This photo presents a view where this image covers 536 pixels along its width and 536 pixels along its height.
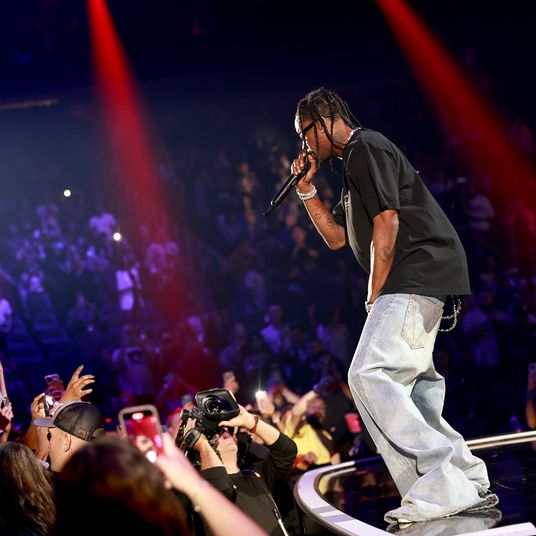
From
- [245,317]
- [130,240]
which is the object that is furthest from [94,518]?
[130,240]

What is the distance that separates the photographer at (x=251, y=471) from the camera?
253cm

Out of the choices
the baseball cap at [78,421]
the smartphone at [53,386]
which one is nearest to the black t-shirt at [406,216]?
the baseball cap at [78,421]

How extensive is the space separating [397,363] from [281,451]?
2.61 ft

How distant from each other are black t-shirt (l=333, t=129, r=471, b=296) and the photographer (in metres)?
0.72

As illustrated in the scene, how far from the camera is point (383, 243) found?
98.4 inches

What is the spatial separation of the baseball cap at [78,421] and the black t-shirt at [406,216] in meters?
1.23

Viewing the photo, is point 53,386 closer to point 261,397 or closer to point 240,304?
point 261,397

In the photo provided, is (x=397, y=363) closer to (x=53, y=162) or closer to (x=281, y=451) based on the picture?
(x=281, y=451)

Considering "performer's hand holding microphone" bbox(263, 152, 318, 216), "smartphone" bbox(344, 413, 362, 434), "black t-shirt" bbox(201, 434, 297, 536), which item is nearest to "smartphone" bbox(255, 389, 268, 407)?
"smartphone" bbox(344, 413, 362, 434)

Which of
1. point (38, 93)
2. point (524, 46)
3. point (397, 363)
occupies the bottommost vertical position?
point (397, 363)

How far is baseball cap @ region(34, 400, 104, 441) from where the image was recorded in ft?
9.55

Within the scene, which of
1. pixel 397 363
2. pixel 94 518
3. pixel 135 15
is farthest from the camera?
pixel 135 15

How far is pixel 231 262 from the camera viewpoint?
8.80 m

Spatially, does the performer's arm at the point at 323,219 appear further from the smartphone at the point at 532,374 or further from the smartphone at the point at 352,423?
the smartphone at the point at 532,374
